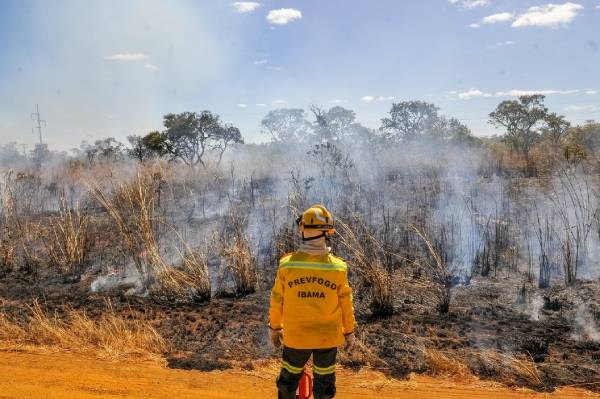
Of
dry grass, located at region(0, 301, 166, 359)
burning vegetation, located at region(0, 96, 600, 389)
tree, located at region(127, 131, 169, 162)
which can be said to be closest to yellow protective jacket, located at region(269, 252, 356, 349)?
burning vegetation, located at region(0, 96, 600, 389)

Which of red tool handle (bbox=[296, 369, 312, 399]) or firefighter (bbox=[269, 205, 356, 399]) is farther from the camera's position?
red tool handle (bbox=[296, 369, 312, 399])

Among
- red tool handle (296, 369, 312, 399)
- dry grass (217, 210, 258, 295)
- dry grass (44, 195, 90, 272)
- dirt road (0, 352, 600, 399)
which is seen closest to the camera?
red tool handle (296, 369, 312, 399)

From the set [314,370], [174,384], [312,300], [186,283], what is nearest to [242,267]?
[186,283]

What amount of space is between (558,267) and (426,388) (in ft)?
15.0

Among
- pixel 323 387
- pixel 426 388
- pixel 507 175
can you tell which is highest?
pixel 507 175

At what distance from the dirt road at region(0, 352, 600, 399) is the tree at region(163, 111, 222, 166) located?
13.6m

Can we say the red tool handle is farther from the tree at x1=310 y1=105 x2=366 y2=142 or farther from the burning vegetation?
the tree at x1=310 y1=105 x2=366 y2=142

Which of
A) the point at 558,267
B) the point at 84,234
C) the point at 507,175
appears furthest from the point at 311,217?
the point at 507,175

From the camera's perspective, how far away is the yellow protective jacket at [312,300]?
3123mm

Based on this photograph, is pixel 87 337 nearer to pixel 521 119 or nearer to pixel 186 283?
pixel 186 283

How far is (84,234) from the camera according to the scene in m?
9.03

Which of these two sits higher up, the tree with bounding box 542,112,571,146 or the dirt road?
the tree with bounding box 542,112,571,146

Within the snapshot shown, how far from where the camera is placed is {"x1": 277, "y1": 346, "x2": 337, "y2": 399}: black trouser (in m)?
3.28

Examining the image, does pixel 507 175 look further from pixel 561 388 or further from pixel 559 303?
pixel 561 388
